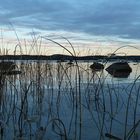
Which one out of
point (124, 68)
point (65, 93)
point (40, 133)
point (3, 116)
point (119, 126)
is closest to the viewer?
point (40, 133)

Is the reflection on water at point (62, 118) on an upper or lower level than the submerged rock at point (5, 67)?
lower

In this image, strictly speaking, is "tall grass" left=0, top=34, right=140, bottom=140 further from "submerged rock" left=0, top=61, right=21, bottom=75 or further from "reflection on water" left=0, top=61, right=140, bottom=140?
"submerged rock" left=0, top=61, right=21, bottom=75

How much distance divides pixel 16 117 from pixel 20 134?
4.31 feet

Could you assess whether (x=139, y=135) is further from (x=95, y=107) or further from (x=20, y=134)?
(x=95, y=107)

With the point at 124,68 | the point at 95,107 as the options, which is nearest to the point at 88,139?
the point at 95,107

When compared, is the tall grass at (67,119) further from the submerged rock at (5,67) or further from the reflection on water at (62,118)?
the submerged rock at (5,67)

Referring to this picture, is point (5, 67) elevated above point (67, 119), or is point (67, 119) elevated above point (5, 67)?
point (5, 67)

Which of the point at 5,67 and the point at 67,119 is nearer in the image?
the point at 67,119

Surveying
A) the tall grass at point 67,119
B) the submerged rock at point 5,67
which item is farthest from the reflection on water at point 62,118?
the submerged rock at point 5,67

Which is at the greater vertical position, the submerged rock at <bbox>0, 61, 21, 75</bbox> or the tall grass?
the submerged rock at <bbox>0, 61, 21, 75</bbox>

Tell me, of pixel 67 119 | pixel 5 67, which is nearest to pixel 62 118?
pixel 67 119

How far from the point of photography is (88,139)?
5.60 meters

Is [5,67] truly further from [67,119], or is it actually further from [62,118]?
[67,119]

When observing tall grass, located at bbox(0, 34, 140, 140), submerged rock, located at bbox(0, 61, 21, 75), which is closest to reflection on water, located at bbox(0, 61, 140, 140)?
tall grass, located at bbox(0, 34, 140, 140)
